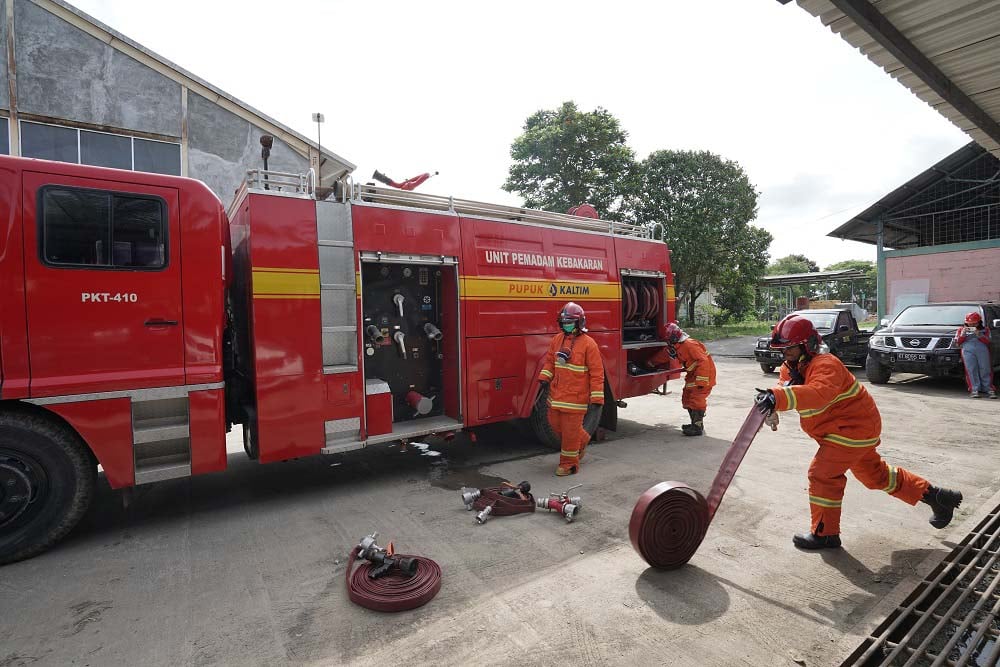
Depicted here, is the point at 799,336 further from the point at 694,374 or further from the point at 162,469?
the point at 162,469

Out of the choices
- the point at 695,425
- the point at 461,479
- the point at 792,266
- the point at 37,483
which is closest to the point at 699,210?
the point at 695,425

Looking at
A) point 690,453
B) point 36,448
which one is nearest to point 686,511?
point 690,453

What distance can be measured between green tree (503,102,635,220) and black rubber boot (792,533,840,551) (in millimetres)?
22010

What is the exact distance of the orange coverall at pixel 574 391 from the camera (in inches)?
210

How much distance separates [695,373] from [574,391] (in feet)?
8.65

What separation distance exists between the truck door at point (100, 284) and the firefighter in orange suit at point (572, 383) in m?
3.38

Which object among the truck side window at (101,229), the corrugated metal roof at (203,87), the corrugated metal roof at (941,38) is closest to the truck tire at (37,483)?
the truck side window at (101,229)

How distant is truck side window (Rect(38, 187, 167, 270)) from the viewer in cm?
358

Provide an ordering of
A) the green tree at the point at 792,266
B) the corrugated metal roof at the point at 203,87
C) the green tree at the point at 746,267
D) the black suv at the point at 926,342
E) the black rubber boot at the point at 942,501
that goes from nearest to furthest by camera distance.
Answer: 1. the black rubber boot at the point at 942,501
2. the black suv at the point at 926,342
3. the corrugated metal roof at the point at 203,87
4. the green tree at the point at 746,267
5. the green tree at the point at 792,266

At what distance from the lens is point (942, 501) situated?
3627 mm

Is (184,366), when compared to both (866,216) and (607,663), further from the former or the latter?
(866,216)

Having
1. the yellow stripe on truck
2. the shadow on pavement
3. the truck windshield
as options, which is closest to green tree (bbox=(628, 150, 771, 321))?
the truck windshield

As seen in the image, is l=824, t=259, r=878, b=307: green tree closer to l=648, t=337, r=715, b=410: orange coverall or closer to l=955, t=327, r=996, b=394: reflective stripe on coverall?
l=955, t=327, r=996, b=394: reflective stripe on coverall

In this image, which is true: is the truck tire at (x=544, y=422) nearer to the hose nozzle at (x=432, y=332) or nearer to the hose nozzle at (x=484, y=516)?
the hose nozzle at (x=432, y=332)
